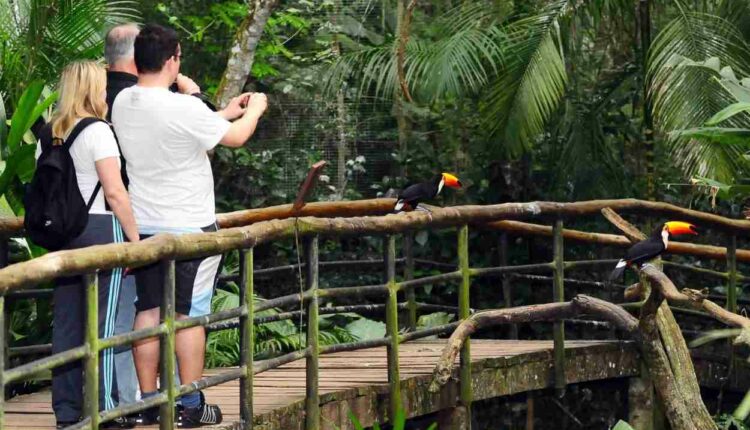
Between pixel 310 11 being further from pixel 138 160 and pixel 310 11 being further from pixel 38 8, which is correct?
pixel 138 160

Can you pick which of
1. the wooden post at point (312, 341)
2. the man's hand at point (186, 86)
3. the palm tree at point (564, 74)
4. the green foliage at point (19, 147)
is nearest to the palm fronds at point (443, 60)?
the palm tree at point (564, 74)

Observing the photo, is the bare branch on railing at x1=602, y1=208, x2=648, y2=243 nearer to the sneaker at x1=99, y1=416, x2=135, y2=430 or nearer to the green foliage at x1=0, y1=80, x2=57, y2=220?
the green foliage at x1=0, y1=80, x2=57, y2=220

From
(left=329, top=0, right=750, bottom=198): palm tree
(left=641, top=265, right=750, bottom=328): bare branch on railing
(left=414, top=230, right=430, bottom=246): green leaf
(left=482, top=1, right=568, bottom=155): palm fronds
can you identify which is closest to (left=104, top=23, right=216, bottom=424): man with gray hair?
(left=641, top=265, right=750, bottom=328): bare branch on railing

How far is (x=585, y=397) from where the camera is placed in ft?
34.0

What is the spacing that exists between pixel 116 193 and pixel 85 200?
0.58 ft

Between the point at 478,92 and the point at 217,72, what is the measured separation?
92.2 inches

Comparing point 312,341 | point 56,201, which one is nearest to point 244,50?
point 312,341

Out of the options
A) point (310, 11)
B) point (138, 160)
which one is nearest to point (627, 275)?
point (310, 11)

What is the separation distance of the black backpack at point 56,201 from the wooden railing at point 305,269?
24 cm

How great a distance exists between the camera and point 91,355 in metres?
4.25

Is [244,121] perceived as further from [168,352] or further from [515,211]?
[515,211]

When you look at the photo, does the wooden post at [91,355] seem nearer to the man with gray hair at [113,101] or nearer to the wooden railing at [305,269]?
the wooden railing at [305,269]

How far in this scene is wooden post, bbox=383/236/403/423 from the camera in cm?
646

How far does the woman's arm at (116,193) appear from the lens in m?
4.84
